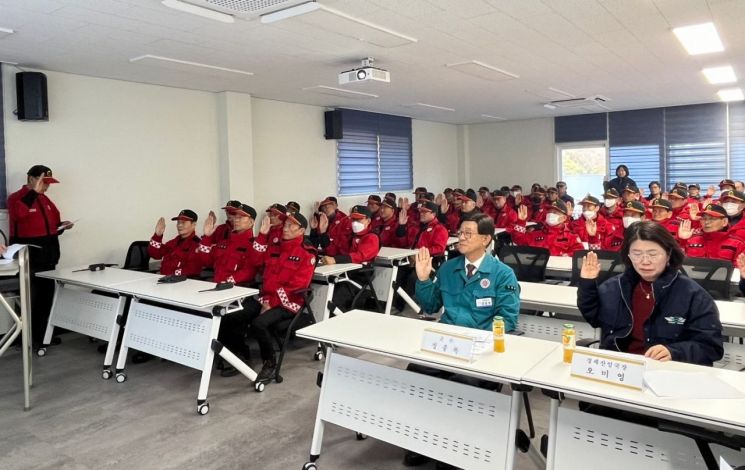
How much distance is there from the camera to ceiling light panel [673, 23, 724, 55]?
14.6ft

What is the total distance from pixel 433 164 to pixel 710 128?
5.07m

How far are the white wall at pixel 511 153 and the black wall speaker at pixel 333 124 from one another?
188 inches

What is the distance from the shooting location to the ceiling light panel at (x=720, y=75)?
632 centimetres

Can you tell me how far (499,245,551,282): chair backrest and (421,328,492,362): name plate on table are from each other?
2038 millimetres

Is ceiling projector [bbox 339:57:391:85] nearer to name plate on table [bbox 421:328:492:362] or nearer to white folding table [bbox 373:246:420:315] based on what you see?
white folding table [bbox 373:246:420:315]

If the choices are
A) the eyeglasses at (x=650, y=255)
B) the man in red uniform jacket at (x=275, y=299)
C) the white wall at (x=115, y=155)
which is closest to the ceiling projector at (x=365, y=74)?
the man in red uniform jacket at (x=275, y=299)

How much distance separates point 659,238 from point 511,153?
32.1ft

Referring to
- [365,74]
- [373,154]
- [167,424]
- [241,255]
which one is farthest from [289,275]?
[373,154]

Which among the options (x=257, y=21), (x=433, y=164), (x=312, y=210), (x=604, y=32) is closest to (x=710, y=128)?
(x=433, y=164)

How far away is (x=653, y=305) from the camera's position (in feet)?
7.81

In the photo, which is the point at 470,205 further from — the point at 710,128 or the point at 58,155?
the point at 710,128

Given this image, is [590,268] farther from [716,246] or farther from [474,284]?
[716,246]

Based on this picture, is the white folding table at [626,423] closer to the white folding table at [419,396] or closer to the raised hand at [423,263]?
the white folding table at [419,396]

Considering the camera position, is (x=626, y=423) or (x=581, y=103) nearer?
(x=626, y=423)
